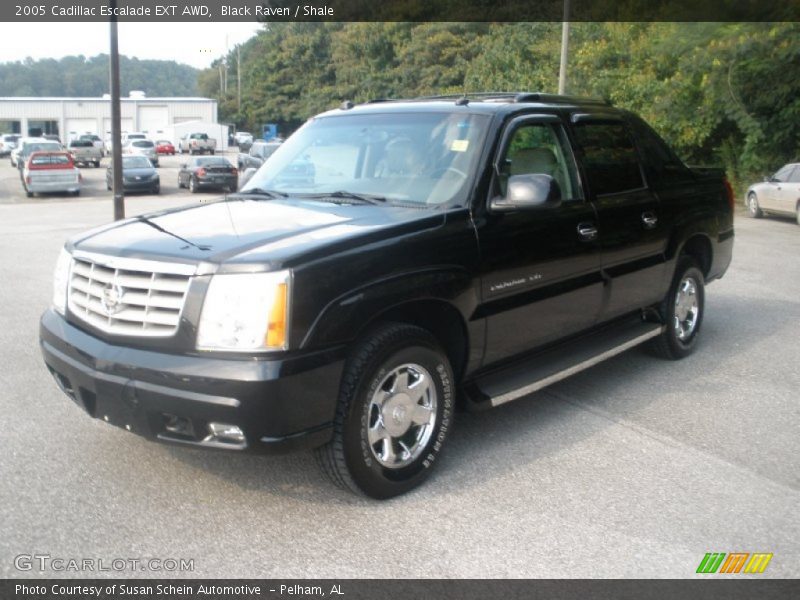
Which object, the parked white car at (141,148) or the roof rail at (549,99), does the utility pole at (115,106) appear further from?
the parked white car at (141,148)

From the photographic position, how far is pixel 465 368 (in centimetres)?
446

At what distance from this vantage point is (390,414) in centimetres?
403

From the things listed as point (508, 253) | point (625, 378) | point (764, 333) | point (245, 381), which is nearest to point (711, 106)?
point (764, 333)

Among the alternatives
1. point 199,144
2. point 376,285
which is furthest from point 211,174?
point 199,144

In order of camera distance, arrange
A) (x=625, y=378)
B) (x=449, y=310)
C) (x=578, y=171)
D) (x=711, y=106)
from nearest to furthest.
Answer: (x=449, y=310) → (x=578, y=171) → (x=625, y=378) → (x=711, y=106)

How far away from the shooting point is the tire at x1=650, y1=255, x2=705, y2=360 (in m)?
6.37

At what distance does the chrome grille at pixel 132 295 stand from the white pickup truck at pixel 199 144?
Result: 215 feet

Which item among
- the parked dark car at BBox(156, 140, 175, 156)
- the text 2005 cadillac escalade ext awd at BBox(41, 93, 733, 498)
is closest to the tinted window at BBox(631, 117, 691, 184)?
the text 2005 cadillac escalade ext awd at BBox(41, 93, 733, 498)

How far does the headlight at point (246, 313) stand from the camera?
3492 millimetres

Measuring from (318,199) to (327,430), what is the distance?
62.1 inches

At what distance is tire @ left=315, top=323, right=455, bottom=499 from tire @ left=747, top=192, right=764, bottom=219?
18976 mm

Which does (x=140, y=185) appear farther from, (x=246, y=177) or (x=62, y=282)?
(x=62, y=282)

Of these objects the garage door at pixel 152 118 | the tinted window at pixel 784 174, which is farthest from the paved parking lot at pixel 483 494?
the garage door at pixel 152 118
